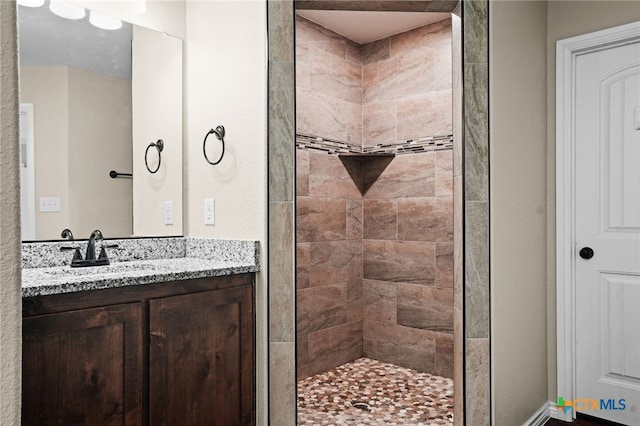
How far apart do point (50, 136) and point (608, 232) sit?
283cm

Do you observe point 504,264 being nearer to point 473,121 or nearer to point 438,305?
point 473,121

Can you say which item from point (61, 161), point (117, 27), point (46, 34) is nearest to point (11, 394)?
point (61, 161)

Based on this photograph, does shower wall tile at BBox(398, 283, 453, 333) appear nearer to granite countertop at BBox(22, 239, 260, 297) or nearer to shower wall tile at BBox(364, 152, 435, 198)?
shower wall tile at BBox(364, 152, 435, 198)

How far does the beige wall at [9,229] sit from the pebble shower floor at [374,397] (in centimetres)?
205

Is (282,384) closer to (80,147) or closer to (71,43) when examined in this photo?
(80,147)

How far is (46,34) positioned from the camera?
7.04 feet

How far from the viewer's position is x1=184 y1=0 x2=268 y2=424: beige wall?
2.20 m

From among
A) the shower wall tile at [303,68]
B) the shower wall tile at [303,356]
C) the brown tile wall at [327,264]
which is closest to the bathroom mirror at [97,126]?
the shower wall tile at [303,68]

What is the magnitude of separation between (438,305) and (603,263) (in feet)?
3.69

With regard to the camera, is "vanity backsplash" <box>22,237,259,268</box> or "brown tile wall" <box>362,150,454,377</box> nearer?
"vanity backsplash" <box>22,237,259,268</box>

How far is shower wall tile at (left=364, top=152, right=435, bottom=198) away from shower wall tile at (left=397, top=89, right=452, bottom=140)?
170 mm

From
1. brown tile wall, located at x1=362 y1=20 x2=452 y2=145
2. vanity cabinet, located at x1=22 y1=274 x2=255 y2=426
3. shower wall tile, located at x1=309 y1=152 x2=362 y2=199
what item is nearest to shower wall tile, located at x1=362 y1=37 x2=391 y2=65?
brown tile wall, located at x1=362 y1=20 x2=452 y2=145

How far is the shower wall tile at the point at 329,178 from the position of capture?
11.4ft

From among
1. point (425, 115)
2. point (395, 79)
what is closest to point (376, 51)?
point (395, 79)
